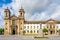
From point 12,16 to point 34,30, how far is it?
45.5 feet

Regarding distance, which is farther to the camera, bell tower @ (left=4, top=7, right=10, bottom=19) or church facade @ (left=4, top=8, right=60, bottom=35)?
bell tower @ (left=4, top=7, right=10, bottom=19)

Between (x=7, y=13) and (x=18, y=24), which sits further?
(x=7, y=13)

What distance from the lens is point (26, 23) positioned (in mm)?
90375

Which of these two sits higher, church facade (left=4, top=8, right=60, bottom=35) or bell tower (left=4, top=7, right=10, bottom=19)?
bell tower (left=4, top=7, right=10, bottom=19)

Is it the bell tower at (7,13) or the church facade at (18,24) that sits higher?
the bell tower at (7,13)

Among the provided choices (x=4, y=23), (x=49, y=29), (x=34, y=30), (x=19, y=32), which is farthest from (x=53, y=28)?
(x=4, y=23)

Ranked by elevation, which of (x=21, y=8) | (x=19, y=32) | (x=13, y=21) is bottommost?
(x=19, y=32)

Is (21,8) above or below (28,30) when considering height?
above

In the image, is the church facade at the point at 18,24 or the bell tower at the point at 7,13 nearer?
the church facade at the point at 18,24

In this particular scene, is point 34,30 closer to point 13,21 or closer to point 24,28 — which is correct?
point 24,28

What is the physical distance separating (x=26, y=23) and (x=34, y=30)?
5709 mm

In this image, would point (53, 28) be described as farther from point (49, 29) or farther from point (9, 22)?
point (9, 22)

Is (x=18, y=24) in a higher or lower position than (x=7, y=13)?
lower

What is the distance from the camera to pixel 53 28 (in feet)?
292
